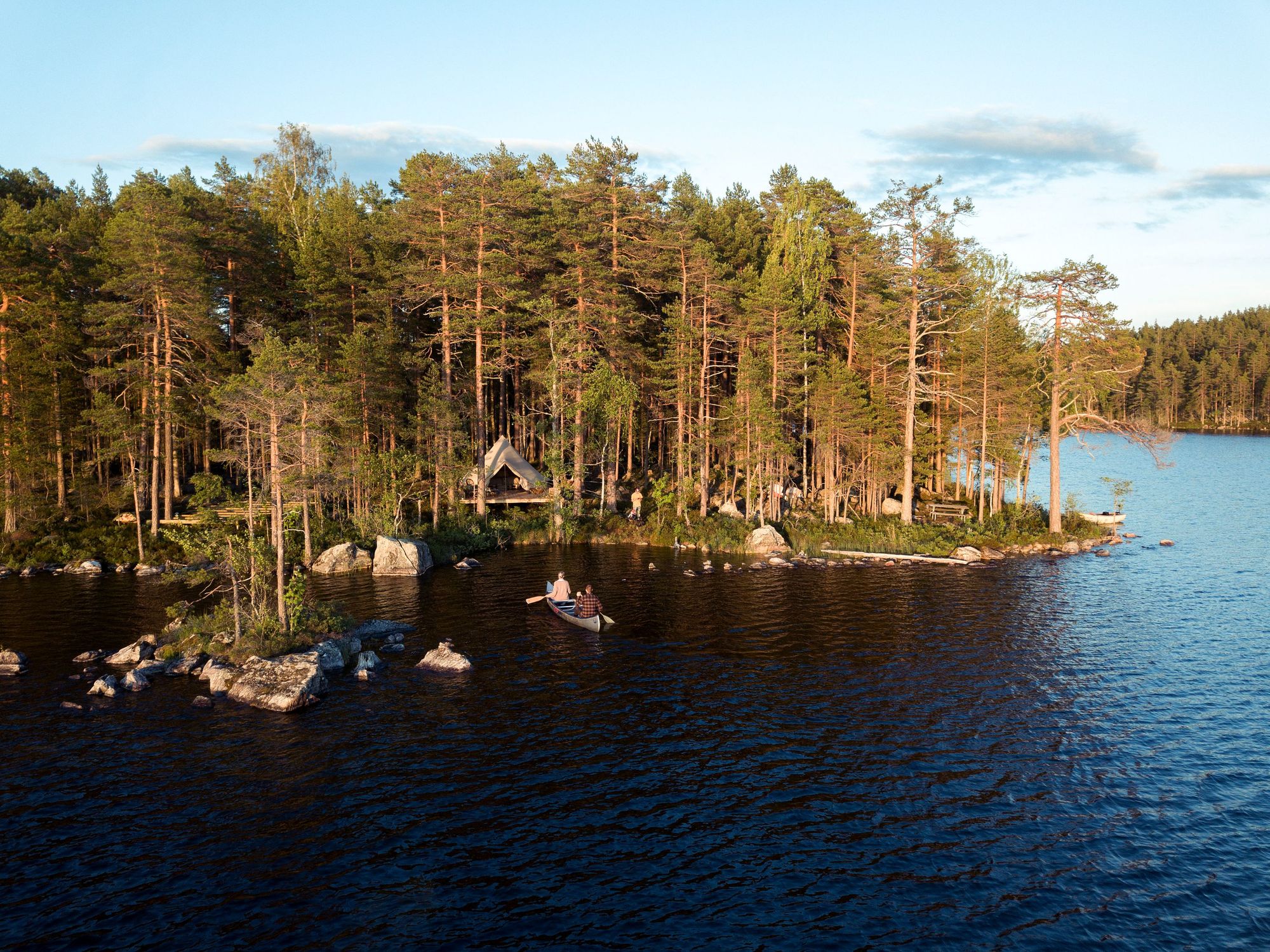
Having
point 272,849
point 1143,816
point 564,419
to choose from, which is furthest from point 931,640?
point 564,419

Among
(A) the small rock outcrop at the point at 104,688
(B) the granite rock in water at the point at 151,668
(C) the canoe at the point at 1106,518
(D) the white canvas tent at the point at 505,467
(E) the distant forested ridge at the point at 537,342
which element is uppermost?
(E) the distant forested ridge at the point at 537,342

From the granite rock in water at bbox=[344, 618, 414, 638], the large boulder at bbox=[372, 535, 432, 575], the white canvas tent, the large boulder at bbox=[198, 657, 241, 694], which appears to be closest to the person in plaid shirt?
the granite rock in water at bbox=[344, 618, 414, 638]

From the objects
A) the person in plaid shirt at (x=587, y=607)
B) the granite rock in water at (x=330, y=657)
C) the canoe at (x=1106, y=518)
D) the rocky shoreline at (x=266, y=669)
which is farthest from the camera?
the canoe at (x=1106, y=518)

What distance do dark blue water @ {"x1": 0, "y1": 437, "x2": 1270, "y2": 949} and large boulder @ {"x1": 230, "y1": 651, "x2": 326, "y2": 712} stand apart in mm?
685

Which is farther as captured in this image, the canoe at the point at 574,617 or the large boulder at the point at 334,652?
the canoe at the point at 574,617

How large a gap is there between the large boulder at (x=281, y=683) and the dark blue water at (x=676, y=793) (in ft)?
2.25

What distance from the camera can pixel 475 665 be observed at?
28.0 m

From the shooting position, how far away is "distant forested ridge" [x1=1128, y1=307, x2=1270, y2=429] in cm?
18500

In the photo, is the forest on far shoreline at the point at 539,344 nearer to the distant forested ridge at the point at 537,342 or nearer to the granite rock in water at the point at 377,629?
the distant forested ridge at the point at 537,342

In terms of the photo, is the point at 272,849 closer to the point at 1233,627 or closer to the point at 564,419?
the point at 1233,627

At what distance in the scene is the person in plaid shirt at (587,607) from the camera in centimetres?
3312

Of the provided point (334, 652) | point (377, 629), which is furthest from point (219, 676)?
point (377, 629)

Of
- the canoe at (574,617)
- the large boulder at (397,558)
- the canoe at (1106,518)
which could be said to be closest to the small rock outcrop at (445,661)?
the canoe at (574,617)

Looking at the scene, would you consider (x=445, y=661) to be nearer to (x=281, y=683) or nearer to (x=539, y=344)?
(x=281, y=683)
